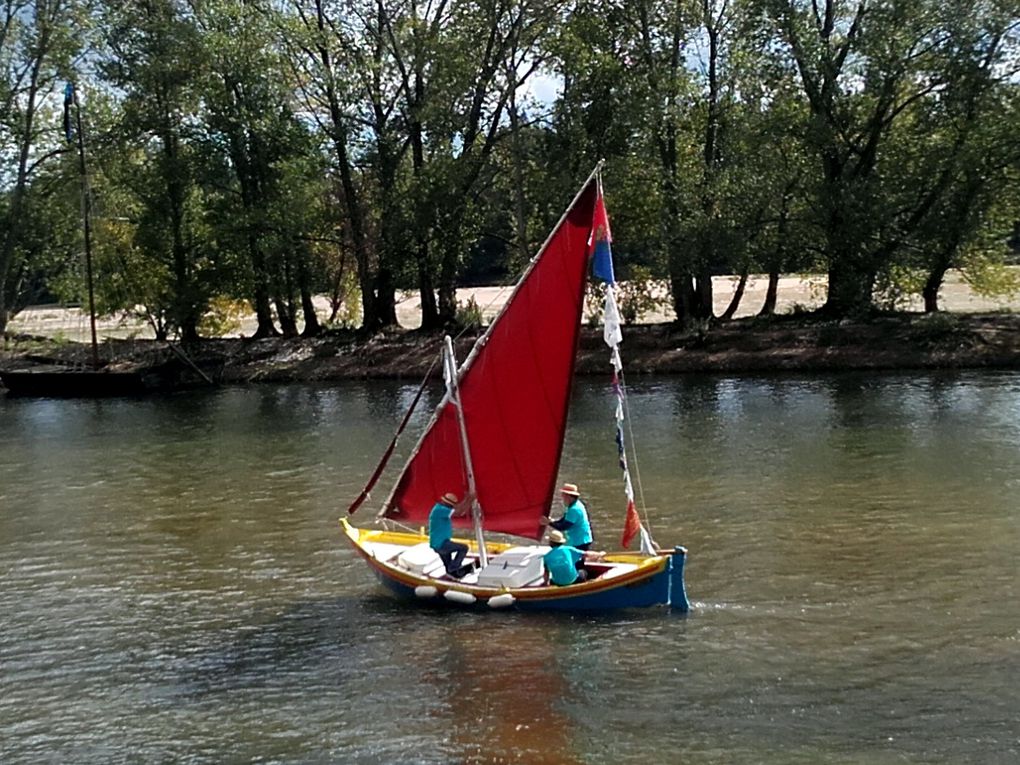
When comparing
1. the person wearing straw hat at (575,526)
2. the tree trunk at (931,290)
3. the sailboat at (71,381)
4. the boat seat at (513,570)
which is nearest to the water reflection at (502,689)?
the boat seat at (513,570)

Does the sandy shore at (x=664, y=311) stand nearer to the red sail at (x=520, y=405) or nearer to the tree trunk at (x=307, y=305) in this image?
the tree trunk at (x=307, y=305)

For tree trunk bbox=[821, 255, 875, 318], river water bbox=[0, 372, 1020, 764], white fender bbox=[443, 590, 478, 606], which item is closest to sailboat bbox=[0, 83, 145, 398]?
river water bbox=[0, 372, 1020, 764]

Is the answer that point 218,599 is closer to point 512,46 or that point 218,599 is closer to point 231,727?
point 231,727

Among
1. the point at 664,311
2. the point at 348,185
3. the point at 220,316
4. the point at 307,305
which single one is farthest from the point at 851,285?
the point at 220,316

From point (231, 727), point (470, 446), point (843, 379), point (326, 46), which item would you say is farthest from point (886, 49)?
point (231, 727)

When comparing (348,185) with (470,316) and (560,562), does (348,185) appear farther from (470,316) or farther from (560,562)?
(560,562)

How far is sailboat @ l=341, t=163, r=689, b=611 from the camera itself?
17312 mm

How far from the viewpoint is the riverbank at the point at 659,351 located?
4650 cm

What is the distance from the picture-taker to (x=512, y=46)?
5322 centimetres

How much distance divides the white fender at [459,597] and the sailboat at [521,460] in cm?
2

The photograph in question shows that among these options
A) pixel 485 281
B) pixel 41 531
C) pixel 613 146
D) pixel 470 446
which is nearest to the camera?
pixel 470 446

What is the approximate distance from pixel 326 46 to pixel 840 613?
1791 inches

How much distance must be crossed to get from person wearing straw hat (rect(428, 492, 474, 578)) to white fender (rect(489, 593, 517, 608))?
45.1 inches

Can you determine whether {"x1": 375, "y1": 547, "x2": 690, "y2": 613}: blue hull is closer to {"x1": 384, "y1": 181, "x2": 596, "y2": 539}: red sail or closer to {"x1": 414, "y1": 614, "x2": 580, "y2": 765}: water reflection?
{"x1": 414, "y1": 614, "x2": 580, "y2": 765}: water reflection
